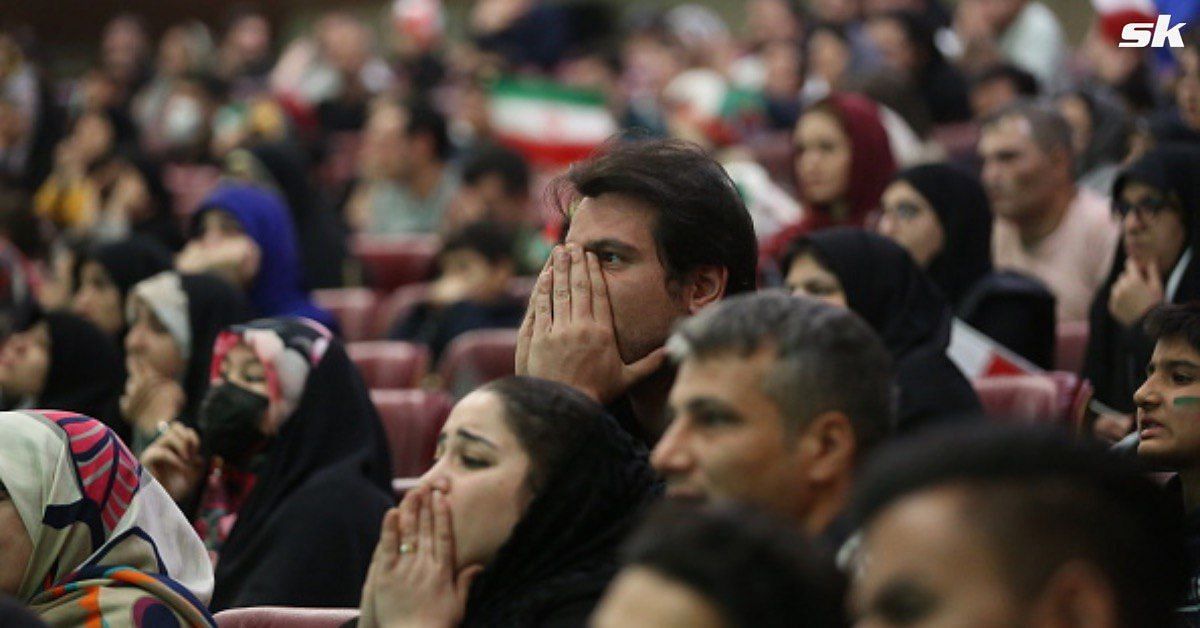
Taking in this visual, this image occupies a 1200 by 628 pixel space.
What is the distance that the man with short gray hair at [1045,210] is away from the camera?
5.67m

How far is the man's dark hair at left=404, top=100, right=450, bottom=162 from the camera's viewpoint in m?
8.89

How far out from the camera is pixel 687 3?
1420cm

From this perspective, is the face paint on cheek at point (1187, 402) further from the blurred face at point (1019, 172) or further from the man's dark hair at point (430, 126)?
the man's dark hair at point (430, 126)

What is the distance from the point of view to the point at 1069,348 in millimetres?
5316

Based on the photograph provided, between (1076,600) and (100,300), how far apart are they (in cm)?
470

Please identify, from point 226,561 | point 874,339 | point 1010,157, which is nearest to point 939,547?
point 874,339

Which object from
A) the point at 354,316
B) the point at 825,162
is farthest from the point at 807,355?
the point at 354,316

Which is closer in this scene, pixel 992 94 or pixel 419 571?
pixel 419 571

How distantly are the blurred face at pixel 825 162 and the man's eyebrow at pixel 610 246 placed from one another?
135 inches

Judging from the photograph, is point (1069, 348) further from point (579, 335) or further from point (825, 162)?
point (579, 335)

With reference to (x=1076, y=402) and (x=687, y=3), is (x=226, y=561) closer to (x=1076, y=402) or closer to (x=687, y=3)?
(x=1076, y=402)

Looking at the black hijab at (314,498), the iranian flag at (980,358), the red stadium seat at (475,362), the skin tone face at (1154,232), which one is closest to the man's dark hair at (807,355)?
the black hijab at (314,498)

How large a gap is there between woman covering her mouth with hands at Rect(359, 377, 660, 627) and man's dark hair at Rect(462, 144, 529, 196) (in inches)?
229

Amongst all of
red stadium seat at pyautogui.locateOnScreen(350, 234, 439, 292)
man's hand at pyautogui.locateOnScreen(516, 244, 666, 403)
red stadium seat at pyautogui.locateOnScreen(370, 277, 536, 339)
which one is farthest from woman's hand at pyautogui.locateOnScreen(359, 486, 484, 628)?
red stadium seat at pyautogui.locateOnScreen(350, 234, 439, 292)
